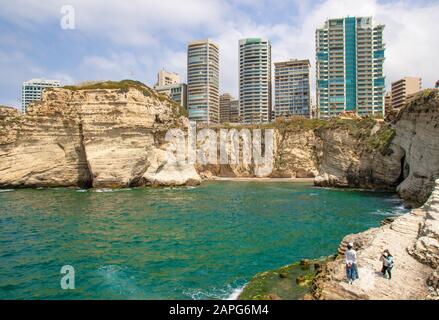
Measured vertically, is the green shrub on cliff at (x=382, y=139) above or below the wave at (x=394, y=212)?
above

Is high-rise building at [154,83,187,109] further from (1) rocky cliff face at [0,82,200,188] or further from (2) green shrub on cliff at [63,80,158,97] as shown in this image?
(1) rocky cliff face at [0,82,200,188]

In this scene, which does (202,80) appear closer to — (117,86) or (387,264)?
(117,86)

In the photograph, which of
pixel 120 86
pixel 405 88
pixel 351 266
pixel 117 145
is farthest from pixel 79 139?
pixel 405 88

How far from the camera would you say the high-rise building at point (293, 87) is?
15005cm

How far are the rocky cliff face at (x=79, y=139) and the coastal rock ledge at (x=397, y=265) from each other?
4876 cm

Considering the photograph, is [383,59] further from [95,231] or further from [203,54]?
[95,231]

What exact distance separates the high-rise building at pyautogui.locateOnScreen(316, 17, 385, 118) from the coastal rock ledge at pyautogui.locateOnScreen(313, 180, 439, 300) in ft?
400

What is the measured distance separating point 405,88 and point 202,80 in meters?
88.1

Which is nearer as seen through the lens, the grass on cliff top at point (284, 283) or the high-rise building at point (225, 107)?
the grass on cliff top at point (284, 283)

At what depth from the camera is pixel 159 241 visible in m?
25.3

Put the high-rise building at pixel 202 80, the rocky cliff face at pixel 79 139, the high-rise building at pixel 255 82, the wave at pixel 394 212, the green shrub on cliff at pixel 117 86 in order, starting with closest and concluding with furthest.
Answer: the wave at pixel 394 212 → the rocky cliff face at pixel 79 139 → the green shrub on cliff at pixel 117 86 → the high-rise building at pixel 255 82 → the high-rise building at pixel 202 80

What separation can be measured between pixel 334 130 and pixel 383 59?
83790 mm

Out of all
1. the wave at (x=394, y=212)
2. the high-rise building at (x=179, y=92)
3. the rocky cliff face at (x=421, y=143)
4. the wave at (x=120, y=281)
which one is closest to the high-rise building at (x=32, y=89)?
the high-rise building at (x=179, y=92)

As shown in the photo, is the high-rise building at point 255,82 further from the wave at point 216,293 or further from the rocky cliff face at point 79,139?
the wave at point 216,293
